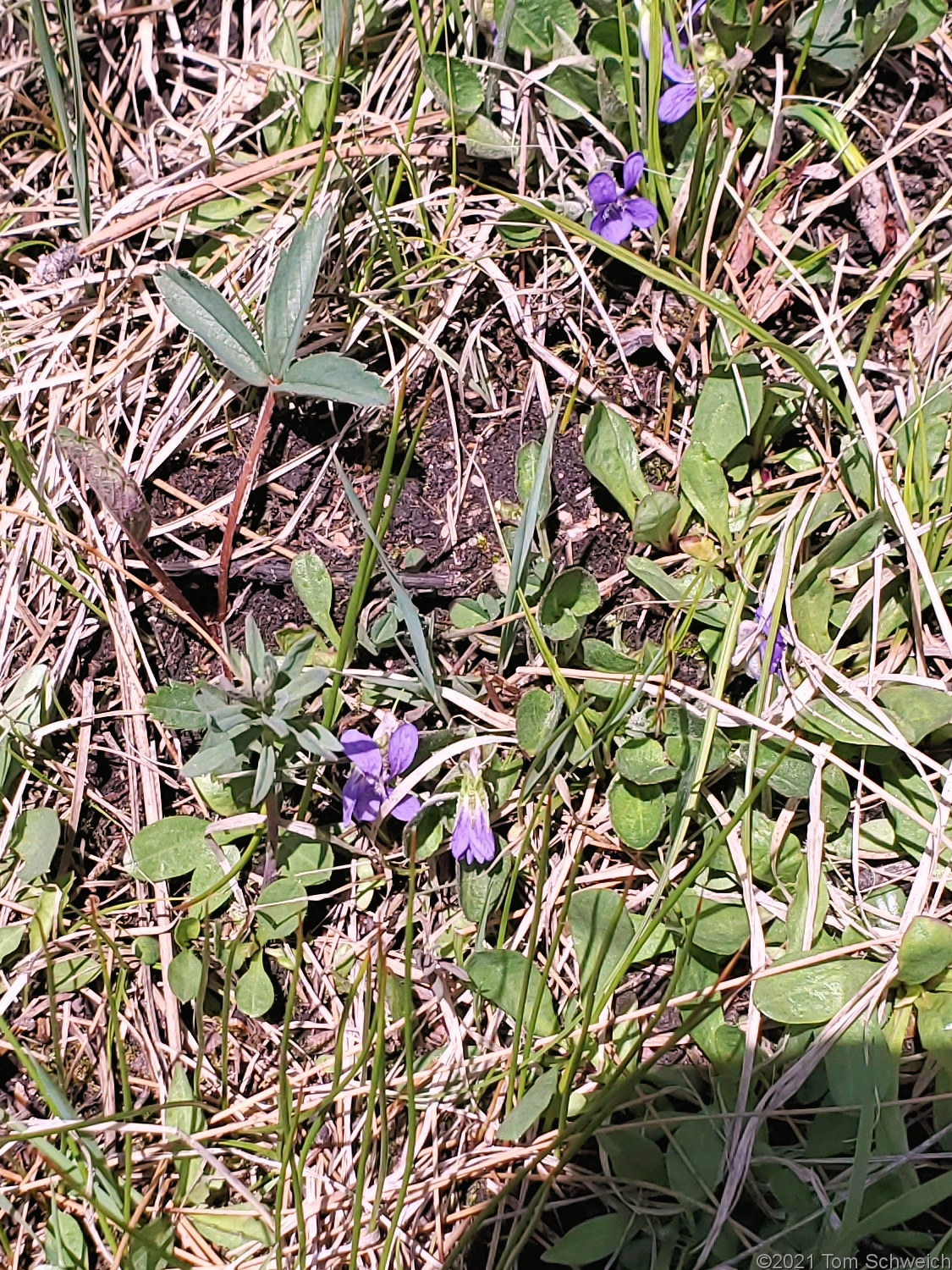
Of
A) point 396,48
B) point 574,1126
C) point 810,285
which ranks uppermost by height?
point 396,48

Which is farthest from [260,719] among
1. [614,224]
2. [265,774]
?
[614,224]

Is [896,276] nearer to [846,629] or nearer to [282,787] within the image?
[846,629]

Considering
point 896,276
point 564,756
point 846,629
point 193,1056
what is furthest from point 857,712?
point 193,1056

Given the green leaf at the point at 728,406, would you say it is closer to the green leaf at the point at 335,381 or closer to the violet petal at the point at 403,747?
the green leaf at the point at 335,381

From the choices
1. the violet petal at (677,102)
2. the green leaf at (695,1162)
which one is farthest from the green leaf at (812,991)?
the violet petal at (677,102)

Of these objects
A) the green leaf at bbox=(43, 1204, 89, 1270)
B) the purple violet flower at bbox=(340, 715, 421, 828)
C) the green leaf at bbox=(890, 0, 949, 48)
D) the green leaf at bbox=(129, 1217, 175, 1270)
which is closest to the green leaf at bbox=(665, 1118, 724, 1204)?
the purple violet flower at bbox=(340, 715, 421, 828)

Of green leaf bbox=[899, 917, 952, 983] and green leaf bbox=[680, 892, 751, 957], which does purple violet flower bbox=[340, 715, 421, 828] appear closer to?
green leaf bbox=[680, 892, 751, 957]

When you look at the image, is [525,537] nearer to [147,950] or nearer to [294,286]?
[294,286]
